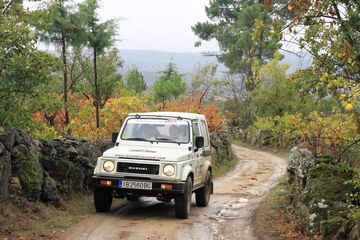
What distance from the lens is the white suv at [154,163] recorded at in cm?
983

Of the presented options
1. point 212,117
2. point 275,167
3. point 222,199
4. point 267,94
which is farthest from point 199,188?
point 267,94

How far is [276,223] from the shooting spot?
984 cm

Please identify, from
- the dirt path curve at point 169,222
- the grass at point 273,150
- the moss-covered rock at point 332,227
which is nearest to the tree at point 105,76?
the grass at point 273,150

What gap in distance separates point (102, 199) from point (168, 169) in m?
1.69

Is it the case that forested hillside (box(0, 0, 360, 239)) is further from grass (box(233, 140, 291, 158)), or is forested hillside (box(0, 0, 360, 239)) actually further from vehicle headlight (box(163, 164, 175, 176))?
vehicle headlight (box(163, 164, 175, 176))

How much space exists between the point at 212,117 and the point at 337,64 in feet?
77.3

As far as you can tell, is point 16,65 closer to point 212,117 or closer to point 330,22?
point 330,22

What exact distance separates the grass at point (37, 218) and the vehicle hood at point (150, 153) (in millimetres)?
1487

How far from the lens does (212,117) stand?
31797mm

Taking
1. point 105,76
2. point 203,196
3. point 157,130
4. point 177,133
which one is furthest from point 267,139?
point 157,130

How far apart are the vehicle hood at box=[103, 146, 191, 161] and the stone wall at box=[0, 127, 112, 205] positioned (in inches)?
56.7

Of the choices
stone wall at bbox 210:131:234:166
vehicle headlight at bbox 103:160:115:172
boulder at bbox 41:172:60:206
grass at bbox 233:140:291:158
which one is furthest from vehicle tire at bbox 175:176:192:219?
grass at bbox 233:140:291:158

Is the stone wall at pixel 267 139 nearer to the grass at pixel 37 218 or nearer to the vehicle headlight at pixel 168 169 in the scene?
the vehicle headlight at pixel 168 169

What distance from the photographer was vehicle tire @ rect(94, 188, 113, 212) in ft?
33.5
